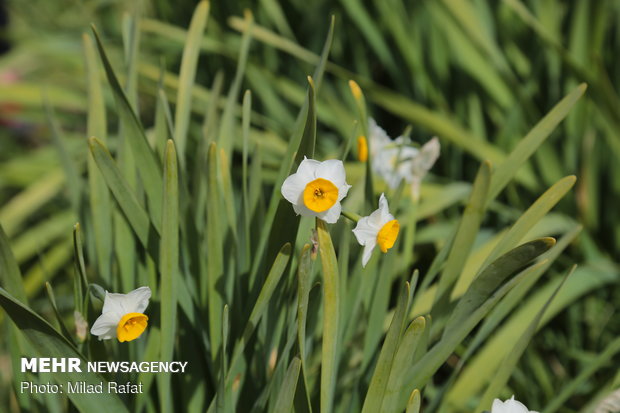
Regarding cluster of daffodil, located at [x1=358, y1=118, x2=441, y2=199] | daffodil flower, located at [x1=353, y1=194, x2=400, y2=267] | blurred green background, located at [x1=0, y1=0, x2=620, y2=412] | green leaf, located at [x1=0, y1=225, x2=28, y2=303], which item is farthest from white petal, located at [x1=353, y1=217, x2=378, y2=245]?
blurred green background, located at [x1=0, y1=0, x2=620, y2=412]

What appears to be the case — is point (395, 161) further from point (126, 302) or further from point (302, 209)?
point (126, 302)

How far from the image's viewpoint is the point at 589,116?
1.29 metres

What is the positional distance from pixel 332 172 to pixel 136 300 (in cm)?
22

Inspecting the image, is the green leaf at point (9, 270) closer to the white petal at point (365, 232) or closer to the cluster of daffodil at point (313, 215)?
the cluster of daffodil at point (313, 215)

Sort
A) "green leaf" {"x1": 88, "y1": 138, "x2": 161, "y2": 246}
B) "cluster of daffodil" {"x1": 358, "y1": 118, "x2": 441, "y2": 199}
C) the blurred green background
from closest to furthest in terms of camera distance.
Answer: "green leaf" {"x1": 88, "y1": 138, "x2": 161, "y2": 246}
"cluster of daffodil" {"x1": 358, "y1": 118, "x2": 441, "y2": 199}
the blurred green background

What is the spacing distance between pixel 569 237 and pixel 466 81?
0.78 m

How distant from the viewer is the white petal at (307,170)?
558 millimetres

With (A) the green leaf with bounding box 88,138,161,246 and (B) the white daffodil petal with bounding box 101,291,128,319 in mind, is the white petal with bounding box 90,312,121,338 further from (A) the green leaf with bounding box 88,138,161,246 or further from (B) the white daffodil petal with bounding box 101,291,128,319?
(A) the green leaf with bounding box 88,138,161,246

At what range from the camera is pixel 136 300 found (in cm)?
58

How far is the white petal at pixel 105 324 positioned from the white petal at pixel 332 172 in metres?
0.23

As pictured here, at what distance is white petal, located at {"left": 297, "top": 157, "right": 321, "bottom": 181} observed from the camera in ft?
1.83

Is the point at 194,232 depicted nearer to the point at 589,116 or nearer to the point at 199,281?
the point at 199,281

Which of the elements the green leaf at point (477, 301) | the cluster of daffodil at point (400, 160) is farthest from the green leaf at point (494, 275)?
the cluster of daffodil at point (400, 160)

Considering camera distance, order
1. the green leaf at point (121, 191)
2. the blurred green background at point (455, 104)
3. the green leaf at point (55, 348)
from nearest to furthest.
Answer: the green leaf at point (55, 348), the green leaf at point (121, 191), the blurred green background at point (455, 104)
